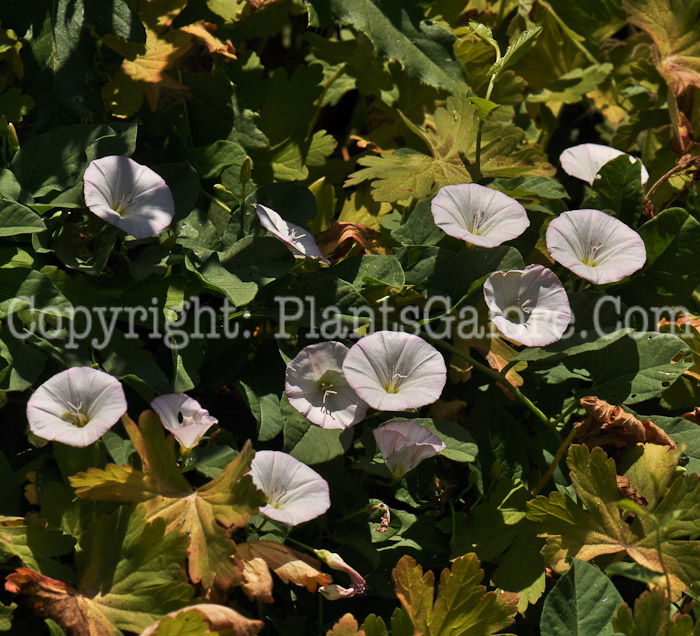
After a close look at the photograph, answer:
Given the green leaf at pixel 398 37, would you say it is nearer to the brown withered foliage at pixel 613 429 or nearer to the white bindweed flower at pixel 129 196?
the white bindweed flower at pixel 129 196

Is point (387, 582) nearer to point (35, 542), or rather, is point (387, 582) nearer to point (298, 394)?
point (298, 394)

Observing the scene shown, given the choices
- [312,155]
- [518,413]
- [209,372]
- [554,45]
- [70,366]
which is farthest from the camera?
[554,45]

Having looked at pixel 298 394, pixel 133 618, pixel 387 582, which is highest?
pixel 298 394

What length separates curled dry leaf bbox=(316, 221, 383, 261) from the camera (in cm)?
131

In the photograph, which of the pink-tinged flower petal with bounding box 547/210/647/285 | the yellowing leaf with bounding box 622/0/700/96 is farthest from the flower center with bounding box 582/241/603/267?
the yellowing leaf with bounding box 622/0/700/96

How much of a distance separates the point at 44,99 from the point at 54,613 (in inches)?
30.4

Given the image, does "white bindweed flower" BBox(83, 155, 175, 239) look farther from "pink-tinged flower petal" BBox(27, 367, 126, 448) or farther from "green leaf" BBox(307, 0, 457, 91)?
"green leaf" BBox(307, 0, 457, 91)

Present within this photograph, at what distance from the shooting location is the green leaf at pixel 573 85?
1.78 meters

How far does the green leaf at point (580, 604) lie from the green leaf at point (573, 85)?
42.1 inches

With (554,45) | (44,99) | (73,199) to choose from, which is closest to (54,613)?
(73,199)

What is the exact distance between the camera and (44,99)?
1.28m

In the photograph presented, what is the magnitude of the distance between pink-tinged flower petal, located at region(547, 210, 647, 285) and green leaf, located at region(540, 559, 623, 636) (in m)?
0.43

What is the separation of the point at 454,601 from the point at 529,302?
17.0 inches

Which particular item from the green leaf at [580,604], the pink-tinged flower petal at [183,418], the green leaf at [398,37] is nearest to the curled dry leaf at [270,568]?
the pink-tinged flower petal at [183,418]
